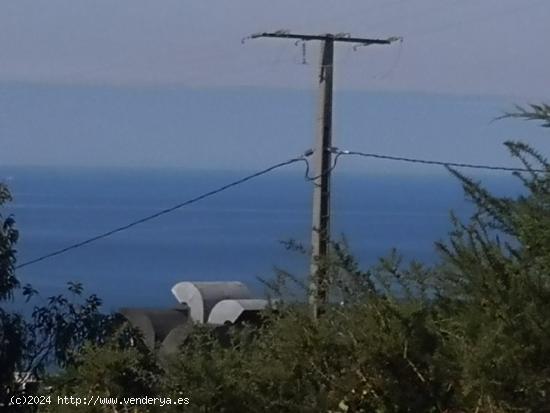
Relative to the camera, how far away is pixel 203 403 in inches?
312

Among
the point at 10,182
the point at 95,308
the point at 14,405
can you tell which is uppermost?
the point at 10,182

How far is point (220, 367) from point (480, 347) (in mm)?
2022

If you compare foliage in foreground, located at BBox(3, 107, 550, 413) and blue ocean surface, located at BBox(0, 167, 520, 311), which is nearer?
foliage in foreground, located at BBox(3, 107, 550, 413)

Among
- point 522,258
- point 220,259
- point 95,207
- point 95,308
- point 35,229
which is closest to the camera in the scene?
point 522,258

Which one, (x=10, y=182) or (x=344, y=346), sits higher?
(x=10, y=182)

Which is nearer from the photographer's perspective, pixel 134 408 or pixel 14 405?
pixel 134 408

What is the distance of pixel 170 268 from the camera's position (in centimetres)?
3644

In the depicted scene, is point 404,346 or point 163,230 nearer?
point 404,346

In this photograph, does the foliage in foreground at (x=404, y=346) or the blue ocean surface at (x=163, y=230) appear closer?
the foliage in foreground at (x=404, y=346)

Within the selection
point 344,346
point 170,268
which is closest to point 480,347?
point 344,346

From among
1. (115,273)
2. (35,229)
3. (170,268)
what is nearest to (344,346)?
(115,273)

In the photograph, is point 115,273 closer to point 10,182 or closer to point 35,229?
point 35,229

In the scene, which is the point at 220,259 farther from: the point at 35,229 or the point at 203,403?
the point at 203,403

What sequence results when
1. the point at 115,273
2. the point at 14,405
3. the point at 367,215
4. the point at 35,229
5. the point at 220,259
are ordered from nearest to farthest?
the point at 14,405 → the point at 367,215 → the point at 115,273 → the point at 220,259 → the point at 35,229
